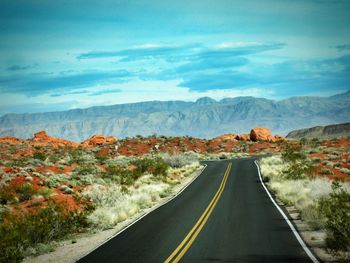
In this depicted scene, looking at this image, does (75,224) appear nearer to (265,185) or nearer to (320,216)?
(320,216)

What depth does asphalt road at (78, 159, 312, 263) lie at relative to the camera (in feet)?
36.0

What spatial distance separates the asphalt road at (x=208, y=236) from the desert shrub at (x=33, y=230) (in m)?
2.34

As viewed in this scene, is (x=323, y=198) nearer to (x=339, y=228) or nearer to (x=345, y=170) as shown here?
Answer: (x=339, y=228)

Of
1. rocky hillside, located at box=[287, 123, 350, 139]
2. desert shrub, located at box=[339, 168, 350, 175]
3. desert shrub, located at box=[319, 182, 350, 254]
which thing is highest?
rocky hillside, located at box=[287, 123, 350, 139]

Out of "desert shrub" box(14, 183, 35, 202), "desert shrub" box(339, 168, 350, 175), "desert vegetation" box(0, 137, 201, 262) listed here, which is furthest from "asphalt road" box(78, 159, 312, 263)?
"desert shrub" box(339, 168, 350, 175)

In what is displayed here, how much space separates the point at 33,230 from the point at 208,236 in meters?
6.32

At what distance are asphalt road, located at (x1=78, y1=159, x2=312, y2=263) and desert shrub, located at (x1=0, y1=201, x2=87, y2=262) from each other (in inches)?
92.0

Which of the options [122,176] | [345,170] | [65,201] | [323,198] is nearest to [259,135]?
[345,170]

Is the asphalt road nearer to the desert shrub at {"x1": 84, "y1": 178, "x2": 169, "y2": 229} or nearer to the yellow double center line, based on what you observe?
the yellow double center line

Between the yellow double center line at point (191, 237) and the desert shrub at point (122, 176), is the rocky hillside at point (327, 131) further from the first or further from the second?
the yellow double center line at point (191, 237)

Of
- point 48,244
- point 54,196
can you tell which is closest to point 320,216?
point 48,244

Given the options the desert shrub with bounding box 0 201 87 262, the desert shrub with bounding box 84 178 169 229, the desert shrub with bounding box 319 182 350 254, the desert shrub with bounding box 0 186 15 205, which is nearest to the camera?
the desert shrub with bounding box 319 182 350 254

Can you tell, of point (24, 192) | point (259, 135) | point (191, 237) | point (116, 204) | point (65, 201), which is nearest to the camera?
point (191, 237)

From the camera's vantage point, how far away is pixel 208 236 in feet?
43.8
